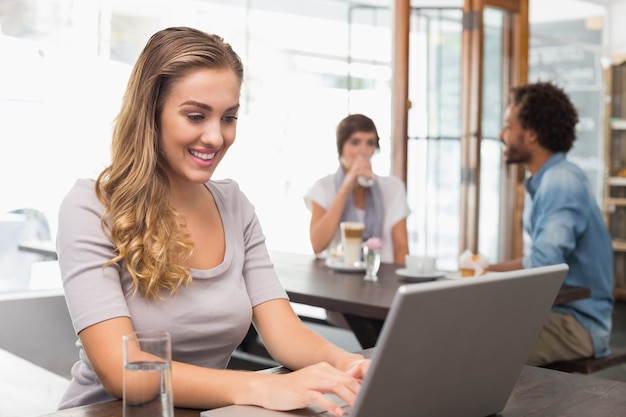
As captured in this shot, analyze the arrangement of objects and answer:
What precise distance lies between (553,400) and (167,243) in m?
0.79

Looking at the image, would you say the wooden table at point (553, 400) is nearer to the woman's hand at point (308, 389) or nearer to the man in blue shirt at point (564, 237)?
the woman's hand at point (308, 389)

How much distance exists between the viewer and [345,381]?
1.36 metres

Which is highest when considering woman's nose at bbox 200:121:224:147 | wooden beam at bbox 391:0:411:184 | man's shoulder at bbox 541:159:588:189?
wooden beam at bbox 391:0:411:184

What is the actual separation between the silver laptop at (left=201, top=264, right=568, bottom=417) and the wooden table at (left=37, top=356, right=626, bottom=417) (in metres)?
0.08

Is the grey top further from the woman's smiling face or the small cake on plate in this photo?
the small cake on plate

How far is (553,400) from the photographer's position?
4.94ft

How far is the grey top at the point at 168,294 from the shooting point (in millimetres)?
1568

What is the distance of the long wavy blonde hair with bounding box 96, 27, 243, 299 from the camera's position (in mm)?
1656

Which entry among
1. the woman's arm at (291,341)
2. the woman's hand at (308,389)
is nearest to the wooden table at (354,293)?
the woman's arm at (291,341)

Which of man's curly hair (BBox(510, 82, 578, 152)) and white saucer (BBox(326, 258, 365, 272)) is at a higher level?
man's curly hair (BBox(510, 82, 578, 152))

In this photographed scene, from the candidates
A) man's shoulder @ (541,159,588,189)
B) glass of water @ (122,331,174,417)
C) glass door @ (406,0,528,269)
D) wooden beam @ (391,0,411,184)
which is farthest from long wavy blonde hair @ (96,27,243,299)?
glass door @ (406,0,528,269)

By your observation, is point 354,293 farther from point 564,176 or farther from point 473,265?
point 564,176

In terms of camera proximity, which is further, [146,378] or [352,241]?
[352,241]

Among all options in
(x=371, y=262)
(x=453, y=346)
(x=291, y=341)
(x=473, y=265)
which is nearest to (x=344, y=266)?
(x=371, y=262)
